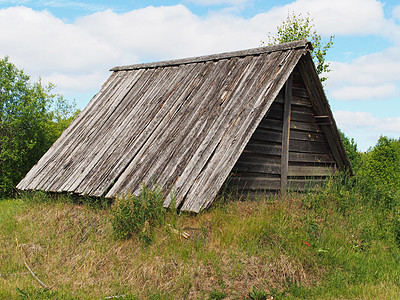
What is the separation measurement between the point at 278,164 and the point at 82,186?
4.52 metres

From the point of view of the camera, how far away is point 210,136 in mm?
7926

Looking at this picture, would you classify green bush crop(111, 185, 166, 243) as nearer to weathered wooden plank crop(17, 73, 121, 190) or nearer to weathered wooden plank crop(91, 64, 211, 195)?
weathered wooden plank crop(91, 64, 211, 195)

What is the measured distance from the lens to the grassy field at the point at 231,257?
579 cm

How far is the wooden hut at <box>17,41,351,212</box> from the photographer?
760 cm

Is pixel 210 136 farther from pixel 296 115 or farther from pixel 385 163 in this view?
pixel 385 163

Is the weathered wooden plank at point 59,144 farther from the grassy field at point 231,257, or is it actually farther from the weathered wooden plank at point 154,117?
the grassy field at point 231,257

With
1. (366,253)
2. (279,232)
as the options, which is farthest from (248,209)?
(366,253)

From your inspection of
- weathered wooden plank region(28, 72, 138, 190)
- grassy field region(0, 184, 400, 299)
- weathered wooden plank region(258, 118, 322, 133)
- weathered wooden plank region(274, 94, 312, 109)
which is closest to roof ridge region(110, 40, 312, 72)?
weathered wooden plank region(28, 72, 138, 190)

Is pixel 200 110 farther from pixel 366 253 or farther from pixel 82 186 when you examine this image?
pixel 366 253

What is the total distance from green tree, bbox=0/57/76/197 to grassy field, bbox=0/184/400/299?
12129 millimetres

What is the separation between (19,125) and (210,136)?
50.2 ft

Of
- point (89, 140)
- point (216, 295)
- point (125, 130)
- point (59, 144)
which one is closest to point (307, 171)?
point (125, 130)

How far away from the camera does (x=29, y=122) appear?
20.5 m

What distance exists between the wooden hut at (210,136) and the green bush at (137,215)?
0.97 ft
